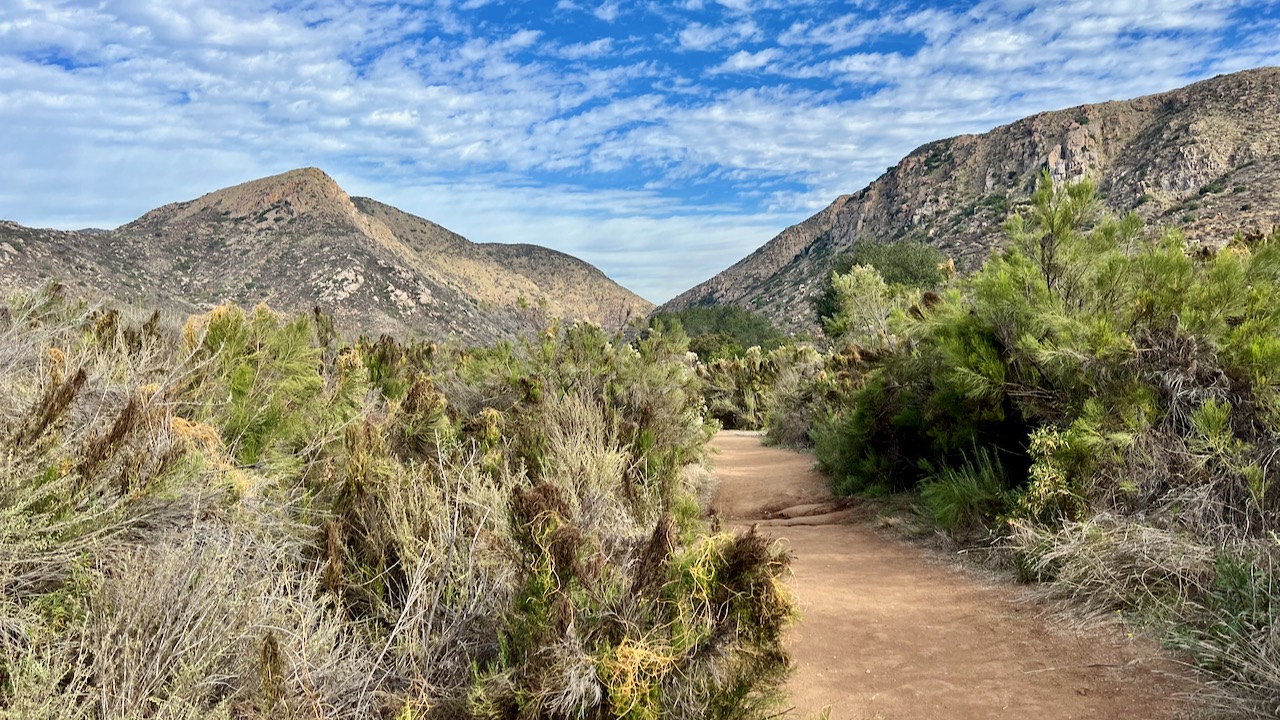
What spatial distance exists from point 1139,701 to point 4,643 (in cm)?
489

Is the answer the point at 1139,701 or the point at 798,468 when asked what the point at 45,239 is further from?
the point at 1139,701

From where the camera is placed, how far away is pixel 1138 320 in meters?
6.16

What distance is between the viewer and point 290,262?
48.1 metres

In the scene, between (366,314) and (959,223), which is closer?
(366,314)

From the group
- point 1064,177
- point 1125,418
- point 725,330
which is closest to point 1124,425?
point 1125,418

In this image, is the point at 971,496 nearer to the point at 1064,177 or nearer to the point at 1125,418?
the point at 1125,418

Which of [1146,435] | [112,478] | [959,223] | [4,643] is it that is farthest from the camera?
[959,223]

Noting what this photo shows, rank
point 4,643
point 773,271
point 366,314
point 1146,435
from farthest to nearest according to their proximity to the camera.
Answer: point 773,271 → point 366,314 → point 1146,435 → point 4,643

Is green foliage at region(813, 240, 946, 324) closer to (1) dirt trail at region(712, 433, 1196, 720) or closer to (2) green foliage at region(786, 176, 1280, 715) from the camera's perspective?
(2) green foliage at region(786, 176, 1280, 715)

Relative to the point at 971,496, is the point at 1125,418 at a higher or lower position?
higher

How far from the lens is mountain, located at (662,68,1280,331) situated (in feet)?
151

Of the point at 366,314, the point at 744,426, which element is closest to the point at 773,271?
the point at 366,314

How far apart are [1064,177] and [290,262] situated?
4451 cm

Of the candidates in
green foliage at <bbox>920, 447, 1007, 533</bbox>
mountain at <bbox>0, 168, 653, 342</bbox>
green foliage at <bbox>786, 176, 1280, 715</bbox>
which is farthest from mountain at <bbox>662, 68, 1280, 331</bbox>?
green foliage at <bbox>920, 447, 1007, 533</bbox>
